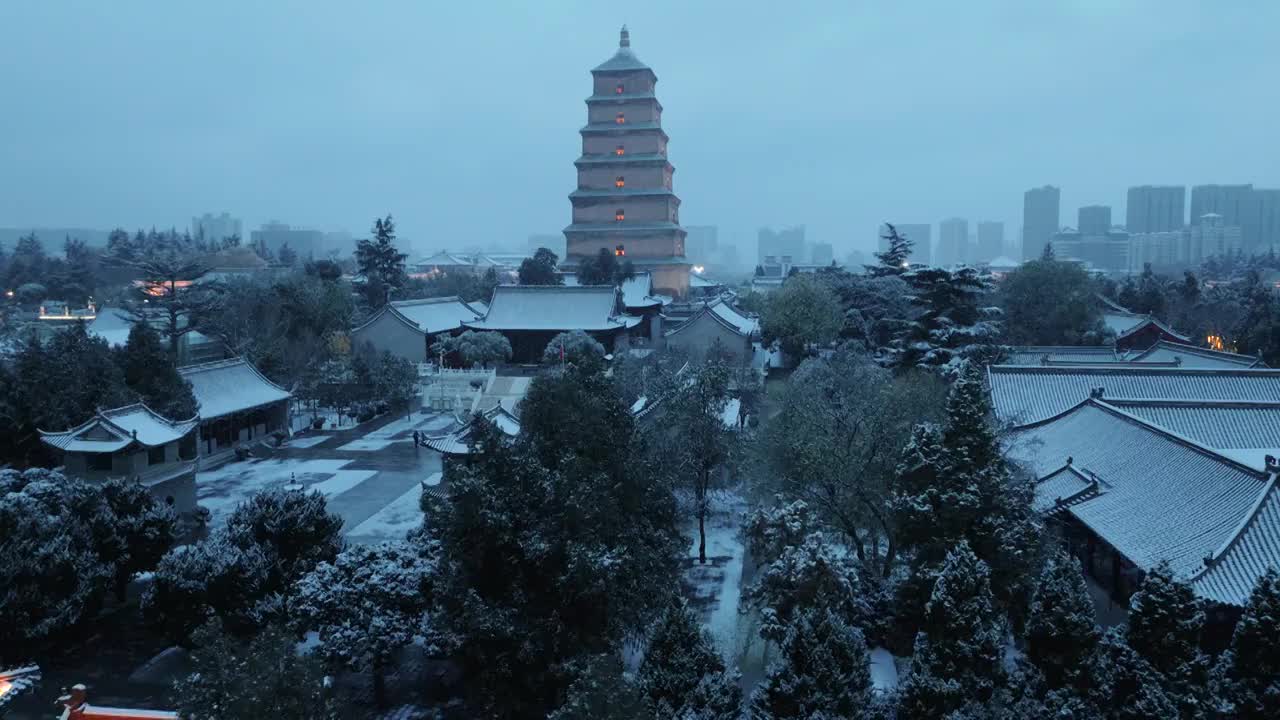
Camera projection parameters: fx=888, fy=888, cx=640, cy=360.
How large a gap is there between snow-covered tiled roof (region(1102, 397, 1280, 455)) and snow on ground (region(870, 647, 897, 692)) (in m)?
8.08

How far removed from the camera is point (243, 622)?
39.7ft

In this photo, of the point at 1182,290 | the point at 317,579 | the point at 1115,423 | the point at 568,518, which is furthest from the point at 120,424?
the point at 1182,290

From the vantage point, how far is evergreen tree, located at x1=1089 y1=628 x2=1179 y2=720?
8742 millimetres

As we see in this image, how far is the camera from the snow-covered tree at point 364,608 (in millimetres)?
10891

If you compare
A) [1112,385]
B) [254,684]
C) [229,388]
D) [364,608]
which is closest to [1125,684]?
[254,684]

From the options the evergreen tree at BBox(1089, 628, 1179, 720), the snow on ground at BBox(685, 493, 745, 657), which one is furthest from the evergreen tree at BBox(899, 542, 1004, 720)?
the snow on ground at BBox(685, 493, 745, 657)

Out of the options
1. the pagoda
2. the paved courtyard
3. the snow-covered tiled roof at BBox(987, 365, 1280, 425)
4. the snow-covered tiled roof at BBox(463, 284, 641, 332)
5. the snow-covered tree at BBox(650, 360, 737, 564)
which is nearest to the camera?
the snow-covered tree at BBox(650, 360, 737, 564)

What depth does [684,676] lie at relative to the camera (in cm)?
922

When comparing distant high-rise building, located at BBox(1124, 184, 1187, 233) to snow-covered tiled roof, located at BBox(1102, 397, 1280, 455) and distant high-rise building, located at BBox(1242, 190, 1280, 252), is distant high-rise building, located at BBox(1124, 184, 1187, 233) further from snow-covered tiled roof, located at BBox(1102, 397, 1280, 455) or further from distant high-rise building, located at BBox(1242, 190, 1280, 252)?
snow-covered tiled roof, located at BBox(1102, 397, 1280, 455)

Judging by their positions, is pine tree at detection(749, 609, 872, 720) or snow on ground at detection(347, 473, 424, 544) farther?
snow on ground at detection(347, 473, 424, 544)

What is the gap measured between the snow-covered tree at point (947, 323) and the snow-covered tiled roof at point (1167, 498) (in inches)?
369

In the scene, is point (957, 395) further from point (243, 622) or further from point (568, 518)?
point (243, 622)

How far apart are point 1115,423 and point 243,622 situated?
49.4 feet

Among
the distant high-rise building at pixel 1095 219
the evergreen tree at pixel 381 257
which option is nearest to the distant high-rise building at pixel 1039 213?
the distant high-rise building at pixel 1095 219
